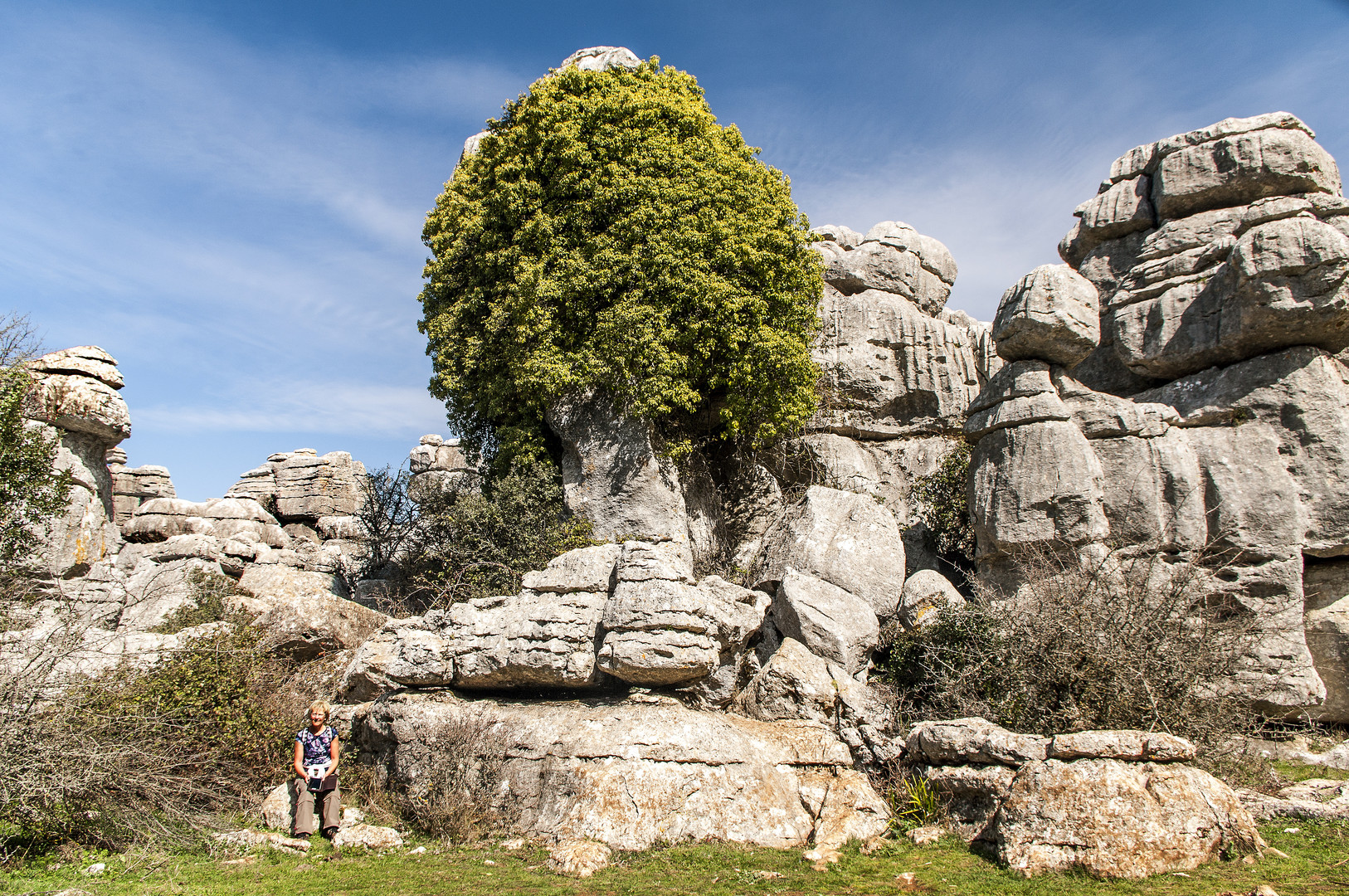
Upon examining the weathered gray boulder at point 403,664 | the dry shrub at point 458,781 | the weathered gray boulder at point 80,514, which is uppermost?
the weathered gray boulder at point 80,514

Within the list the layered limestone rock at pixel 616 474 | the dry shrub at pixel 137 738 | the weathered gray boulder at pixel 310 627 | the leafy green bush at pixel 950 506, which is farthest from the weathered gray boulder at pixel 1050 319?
the dry shrub at pixel 137 738

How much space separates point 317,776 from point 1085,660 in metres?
10.1

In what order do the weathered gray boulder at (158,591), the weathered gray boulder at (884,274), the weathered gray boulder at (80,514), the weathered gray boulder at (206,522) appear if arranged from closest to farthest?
1. the weathered gray boulder at (158,591)
2. the weathered gray boulder at (80,514)
3. the weathered gray boulder at (206,522)
4. the weathered gray boulder at (884,274)

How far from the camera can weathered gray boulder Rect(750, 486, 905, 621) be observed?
1506 cm

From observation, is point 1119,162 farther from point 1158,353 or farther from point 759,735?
point 759,735

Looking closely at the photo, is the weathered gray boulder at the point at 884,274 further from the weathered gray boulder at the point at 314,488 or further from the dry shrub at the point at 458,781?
the weathered gray boulder at the point at 314,488

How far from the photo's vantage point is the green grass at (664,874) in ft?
25.3

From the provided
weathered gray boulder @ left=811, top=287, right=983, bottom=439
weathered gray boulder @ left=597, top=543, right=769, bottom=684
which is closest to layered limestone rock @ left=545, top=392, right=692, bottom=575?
weathered gray boulder @ left=597, top=543, right=769, bottom=684

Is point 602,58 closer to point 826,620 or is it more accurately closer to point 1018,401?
point 1018,401

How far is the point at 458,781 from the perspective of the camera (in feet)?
33.3

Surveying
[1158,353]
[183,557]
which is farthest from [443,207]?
[1158,353]

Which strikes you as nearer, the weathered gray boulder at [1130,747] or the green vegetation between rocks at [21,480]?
the weathered gray boulder at [1130,747]

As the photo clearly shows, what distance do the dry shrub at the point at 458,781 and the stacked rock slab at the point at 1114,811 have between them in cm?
586

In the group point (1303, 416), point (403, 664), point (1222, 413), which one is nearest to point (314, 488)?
point (403, 664)
